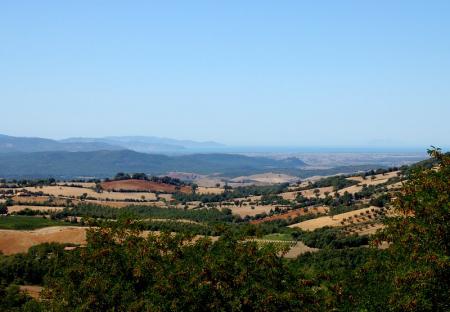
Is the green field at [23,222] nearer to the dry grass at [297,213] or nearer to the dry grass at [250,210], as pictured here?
the dry grass at [297,213]

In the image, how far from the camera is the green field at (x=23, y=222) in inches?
4847

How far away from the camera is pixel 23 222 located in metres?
130

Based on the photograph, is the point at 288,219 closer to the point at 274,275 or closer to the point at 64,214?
the point at 64,214

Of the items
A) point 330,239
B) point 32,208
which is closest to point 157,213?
point 32,208

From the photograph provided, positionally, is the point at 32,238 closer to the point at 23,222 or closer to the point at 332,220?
the point at 23,222

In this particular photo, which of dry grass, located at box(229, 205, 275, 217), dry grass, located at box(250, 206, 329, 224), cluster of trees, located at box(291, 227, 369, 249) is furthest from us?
dry grass, located at box(229, 205, 275, 217)

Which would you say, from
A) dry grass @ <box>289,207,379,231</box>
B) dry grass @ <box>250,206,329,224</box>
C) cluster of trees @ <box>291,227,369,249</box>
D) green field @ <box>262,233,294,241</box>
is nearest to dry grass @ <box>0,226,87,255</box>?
green field @ <box>262,233,294,241</box>

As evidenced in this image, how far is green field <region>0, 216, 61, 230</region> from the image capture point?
123125 millimetres

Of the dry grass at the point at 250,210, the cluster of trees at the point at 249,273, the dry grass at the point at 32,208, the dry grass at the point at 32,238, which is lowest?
the dry grass at the point at 250,210

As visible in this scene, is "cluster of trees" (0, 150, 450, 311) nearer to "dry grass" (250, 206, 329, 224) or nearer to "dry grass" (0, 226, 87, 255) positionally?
"dry grass" (0, 226, 87, 255)

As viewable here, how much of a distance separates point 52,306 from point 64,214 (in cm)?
11834

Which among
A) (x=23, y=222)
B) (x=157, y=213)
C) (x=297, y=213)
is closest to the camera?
(x=23, y=222)

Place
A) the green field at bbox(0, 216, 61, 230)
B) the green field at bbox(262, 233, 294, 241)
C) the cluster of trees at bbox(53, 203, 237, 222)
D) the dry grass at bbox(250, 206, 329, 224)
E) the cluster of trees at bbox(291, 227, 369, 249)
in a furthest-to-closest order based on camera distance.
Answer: the dry grass at bbox(250, 206, 329, 224), the cluster of trees at bbox(53, 203, 237, 222), the green field at bbox(0, 216, 61, 230), the green field at bbox(262, 233, 294, 241), the cluster of trees at bbox(291, 227, 369, 249)

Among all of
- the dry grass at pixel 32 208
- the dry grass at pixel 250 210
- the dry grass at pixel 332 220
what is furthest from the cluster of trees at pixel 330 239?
the dry grass at pixel 32 208
